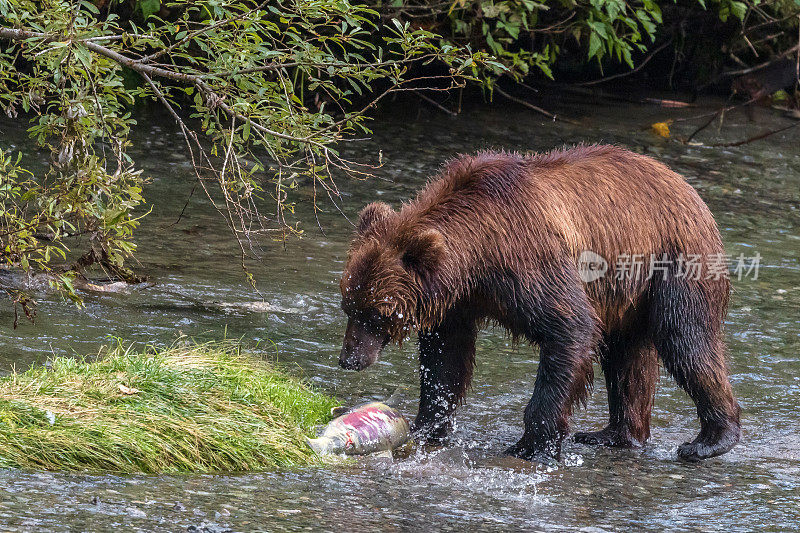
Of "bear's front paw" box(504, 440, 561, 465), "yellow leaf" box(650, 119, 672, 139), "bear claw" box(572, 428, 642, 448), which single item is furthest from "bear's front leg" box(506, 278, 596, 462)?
"yellow leaf" box(650, 119, 672, 139)

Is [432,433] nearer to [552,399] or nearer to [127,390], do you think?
[552,399]

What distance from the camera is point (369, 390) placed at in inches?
255

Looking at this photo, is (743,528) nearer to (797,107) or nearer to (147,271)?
(147,271)

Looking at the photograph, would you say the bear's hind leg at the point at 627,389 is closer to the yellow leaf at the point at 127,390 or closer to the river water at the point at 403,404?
the river water at the point at 403,404

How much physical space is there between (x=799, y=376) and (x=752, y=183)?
579 cm

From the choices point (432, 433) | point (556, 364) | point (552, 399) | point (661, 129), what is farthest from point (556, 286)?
point (661, 129)

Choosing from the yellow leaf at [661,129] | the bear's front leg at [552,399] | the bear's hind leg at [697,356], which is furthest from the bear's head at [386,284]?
the yellow leaf at [661,129]

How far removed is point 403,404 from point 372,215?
1.27 meters

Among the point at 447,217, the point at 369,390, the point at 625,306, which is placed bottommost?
the point at 369,390

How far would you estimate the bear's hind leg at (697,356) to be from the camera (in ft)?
18.9

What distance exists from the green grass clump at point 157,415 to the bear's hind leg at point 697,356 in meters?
1.78

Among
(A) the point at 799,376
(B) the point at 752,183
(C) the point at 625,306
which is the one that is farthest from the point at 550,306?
(B) the point at 752,183

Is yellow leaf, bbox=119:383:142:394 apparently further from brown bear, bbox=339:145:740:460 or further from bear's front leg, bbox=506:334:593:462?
bear's front leg, bbox=506:334:593:462

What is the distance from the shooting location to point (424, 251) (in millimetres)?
5316
